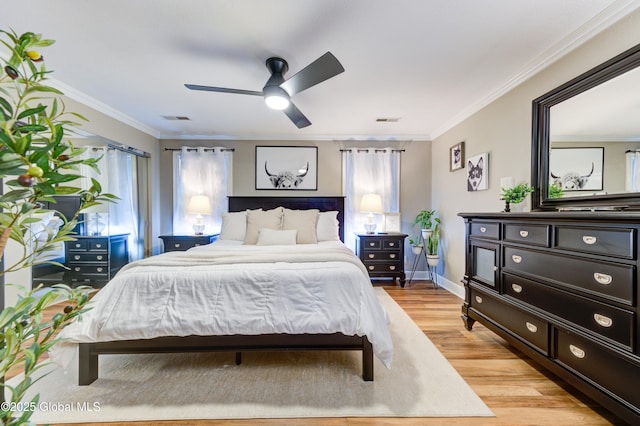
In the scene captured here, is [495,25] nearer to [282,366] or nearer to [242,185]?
[282,366]

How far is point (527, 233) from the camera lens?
196cm

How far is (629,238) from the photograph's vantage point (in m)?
1.35

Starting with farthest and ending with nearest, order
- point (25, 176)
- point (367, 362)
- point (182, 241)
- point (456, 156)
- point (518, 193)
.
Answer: point (182, 241) → point (456, 156) → point (518, 193) → point (367, 362) → point (25, 176)

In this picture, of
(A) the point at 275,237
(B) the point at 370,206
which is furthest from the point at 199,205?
(B) the point at 370,206

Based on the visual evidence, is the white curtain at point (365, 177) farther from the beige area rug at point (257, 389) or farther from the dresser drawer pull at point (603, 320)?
the dresser drawer pull at point (603, 320)

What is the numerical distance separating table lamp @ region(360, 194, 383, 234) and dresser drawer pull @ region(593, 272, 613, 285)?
289 cm

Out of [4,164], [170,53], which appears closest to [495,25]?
[170,53]

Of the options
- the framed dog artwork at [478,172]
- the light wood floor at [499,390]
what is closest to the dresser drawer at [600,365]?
the light wood floor at [499,390]

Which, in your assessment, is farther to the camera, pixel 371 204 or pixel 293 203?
pixel 293 203

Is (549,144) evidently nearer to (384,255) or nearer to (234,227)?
(384,255)

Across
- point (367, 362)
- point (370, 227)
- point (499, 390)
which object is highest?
point (370, 227)

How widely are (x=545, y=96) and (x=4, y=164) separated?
127 inches

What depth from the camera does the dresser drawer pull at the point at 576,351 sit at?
61.8 inches

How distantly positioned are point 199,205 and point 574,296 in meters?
4.29
